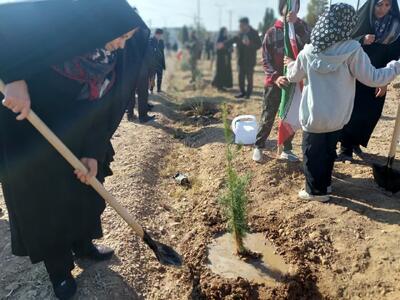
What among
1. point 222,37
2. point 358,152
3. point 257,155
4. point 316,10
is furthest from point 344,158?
point 316,10

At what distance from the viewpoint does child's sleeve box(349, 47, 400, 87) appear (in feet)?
9.82

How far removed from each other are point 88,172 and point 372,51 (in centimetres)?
332

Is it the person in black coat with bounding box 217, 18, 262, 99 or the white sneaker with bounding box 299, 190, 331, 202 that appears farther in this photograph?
the person in black coat with bounding box 217, 18, 262, 99

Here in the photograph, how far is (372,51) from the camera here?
4.11 m

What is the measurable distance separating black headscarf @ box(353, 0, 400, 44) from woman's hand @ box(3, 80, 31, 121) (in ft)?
11.5

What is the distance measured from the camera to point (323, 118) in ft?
10.4

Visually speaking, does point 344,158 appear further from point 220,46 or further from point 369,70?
point 220,46

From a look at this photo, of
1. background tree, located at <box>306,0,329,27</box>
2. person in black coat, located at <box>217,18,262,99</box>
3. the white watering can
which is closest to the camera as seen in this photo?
the white watering can

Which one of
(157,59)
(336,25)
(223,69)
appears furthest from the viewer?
(223,69)

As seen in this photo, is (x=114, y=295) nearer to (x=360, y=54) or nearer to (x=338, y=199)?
(x=338, y=199)

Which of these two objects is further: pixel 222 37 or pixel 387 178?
pixel 222 37

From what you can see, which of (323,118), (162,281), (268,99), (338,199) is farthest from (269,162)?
(162,281)

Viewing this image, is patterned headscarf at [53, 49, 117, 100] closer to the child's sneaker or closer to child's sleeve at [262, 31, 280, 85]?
child's sleeve at [262, 31, 280, 85]

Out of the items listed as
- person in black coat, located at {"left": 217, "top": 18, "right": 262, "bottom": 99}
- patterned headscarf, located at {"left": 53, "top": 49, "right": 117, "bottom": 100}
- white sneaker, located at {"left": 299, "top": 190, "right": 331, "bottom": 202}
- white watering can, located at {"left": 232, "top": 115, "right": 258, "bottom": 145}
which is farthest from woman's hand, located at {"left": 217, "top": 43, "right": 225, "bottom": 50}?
patterned headscarf, located at {"left": 53, "top": 49, "right": 117, "bottom": 100}
